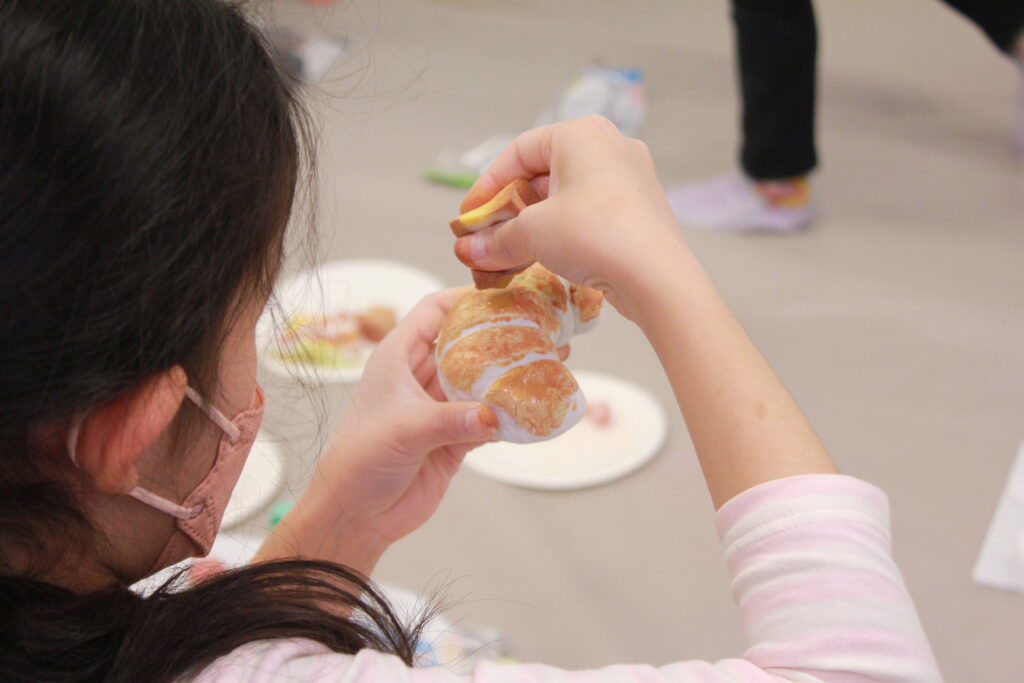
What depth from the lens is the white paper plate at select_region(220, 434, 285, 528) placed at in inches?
39.6

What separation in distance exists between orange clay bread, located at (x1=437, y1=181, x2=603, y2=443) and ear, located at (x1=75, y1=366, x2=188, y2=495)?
0.84 feet

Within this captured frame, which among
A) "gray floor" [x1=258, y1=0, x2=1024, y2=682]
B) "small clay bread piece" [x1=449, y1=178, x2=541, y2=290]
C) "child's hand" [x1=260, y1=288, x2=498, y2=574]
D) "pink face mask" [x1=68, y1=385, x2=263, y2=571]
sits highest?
"small clay bread piece" [x1=449, y1=178, x2=541, y2=290]

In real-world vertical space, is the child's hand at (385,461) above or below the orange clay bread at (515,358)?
below

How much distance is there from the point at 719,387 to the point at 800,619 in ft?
0.46

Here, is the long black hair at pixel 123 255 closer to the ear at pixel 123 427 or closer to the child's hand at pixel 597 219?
the ear at pixel 123 427

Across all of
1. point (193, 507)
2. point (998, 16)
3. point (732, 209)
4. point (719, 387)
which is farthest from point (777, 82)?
point (193, 507)

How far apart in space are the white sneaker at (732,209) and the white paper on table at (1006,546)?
2.02ft

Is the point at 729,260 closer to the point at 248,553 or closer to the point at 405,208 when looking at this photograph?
the point at 405,208

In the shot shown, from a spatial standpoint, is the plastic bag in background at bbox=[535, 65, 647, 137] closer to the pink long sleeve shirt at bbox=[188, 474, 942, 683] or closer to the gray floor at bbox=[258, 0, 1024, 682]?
the gray floor at bbox=[258, 0, 1024, 682]

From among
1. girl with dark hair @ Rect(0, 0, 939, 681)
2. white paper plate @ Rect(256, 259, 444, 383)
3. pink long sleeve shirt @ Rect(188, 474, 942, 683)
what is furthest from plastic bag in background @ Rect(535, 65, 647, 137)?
pink long sleeve shirt @ Rect(188, 474, 942, 683)

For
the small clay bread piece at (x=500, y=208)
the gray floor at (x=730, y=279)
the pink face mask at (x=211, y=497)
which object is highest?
the small clay bread piece at (x=500, y=208)

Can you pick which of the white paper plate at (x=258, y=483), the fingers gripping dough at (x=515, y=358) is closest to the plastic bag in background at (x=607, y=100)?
the white paper plate at (x=258, y=483)

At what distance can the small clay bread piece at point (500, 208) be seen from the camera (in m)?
0.65

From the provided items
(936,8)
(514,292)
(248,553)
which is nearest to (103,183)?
(514,292)
